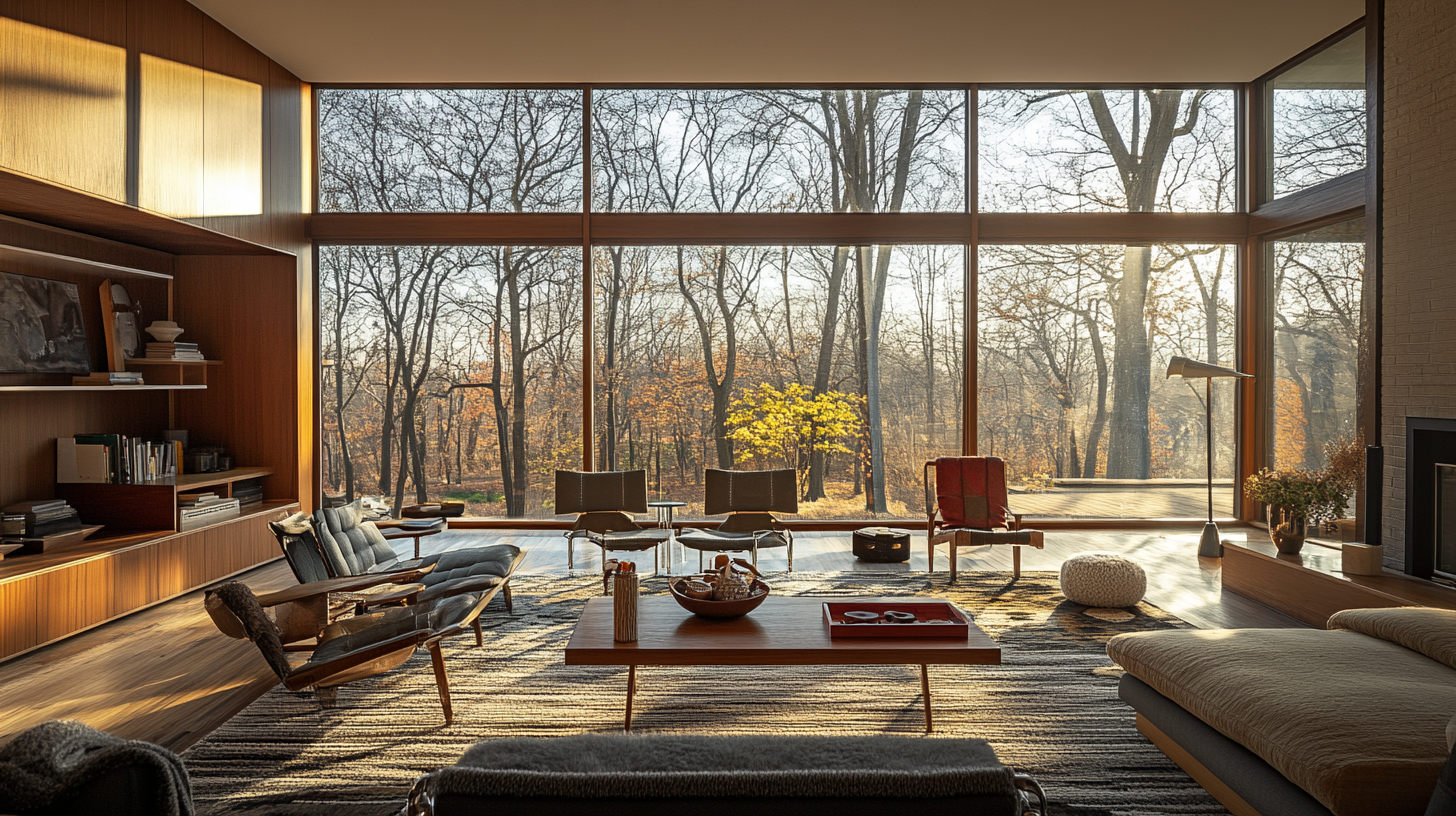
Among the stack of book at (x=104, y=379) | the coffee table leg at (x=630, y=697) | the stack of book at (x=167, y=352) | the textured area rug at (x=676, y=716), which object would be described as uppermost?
the stack of book at (x=167, y=352)

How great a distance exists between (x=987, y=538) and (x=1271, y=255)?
14.2 ft

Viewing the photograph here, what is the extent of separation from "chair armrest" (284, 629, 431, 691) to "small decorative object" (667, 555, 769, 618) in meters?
1.08

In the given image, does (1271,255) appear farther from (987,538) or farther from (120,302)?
(120,302)

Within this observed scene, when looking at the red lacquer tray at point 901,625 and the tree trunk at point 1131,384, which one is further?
the tree trunk at point 1131,384

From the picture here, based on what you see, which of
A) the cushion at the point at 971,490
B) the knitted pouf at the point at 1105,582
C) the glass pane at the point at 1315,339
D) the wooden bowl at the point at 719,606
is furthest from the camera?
the glass pane at the point at 1315,339

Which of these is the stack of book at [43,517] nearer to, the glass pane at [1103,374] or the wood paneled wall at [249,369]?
the wood paneled wall at [249,369]

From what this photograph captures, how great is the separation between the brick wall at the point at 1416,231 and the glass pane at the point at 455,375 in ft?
20.2

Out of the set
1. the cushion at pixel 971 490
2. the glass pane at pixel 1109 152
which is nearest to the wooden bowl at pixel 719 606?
the cushion at pixel 971 490

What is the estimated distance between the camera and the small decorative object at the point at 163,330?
5836mm

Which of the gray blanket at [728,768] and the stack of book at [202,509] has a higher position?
Result: the gray blanket at [728,768]

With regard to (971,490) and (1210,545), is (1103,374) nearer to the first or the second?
(1210,545)

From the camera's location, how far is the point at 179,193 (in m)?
5.24

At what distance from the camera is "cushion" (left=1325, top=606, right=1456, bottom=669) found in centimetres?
280

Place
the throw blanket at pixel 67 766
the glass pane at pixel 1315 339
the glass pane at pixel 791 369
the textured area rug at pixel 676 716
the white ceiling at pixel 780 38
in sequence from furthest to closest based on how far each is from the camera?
the glass pane at pixel 791 369 < the glass pane at pixel 1315 339 < the white ceiling at pixel 780 38 < the textured area rug at pixel 676 716 < the throw blanket at pixel 67 766
